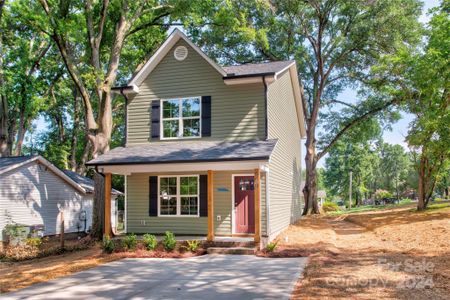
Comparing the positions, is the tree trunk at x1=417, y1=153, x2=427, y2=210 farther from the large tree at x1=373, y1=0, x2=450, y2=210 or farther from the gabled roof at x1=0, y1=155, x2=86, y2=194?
the gabled roof at x1=0, y1=155, x2=86, y2=194

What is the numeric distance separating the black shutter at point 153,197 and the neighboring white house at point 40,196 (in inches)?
277

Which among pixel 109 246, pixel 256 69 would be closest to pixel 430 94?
pixel 256 69

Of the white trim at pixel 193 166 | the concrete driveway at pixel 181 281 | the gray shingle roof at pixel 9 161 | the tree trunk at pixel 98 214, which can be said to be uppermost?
the gray shingle roof at pixel 9 161

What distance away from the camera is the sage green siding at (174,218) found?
1398cm

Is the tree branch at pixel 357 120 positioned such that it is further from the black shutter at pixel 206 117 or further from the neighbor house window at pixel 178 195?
the neighbor house window at pixel 178 195

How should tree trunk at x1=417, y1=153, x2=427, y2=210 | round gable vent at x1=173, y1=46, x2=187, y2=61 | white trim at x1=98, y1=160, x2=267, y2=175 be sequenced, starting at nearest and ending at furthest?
white trim at x1=98, y1=160, x2=267, y2=175, round gable vent at x1=173, y1=46, x2=187, y2=61, tree trunk at x1=417, y1=153, x2=427, y2=210

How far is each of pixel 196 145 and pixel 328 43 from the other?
19.1m

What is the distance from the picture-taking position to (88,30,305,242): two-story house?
13453 millimetres

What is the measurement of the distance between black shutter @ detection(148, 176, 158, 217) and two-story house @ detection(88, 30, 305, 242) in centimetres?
4

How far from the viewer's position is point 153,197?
1490cm

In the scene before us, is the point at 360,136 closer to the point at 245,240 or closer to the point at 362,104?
the point at 362,104

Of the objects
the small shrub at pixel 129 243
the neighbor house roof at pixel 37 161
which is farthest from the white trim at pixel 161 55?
the neighbor house roof at pixel 37 161

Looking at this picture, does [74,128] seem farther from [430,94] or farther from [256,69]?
[430,94]

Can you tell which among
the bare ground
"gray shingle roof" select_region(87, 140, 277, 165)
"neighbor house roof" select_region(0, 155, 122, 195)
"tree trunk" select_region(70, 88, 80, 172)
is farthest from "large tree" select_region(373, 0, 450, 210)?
"tree trunk" select_region(70, 88, 80, 172)
